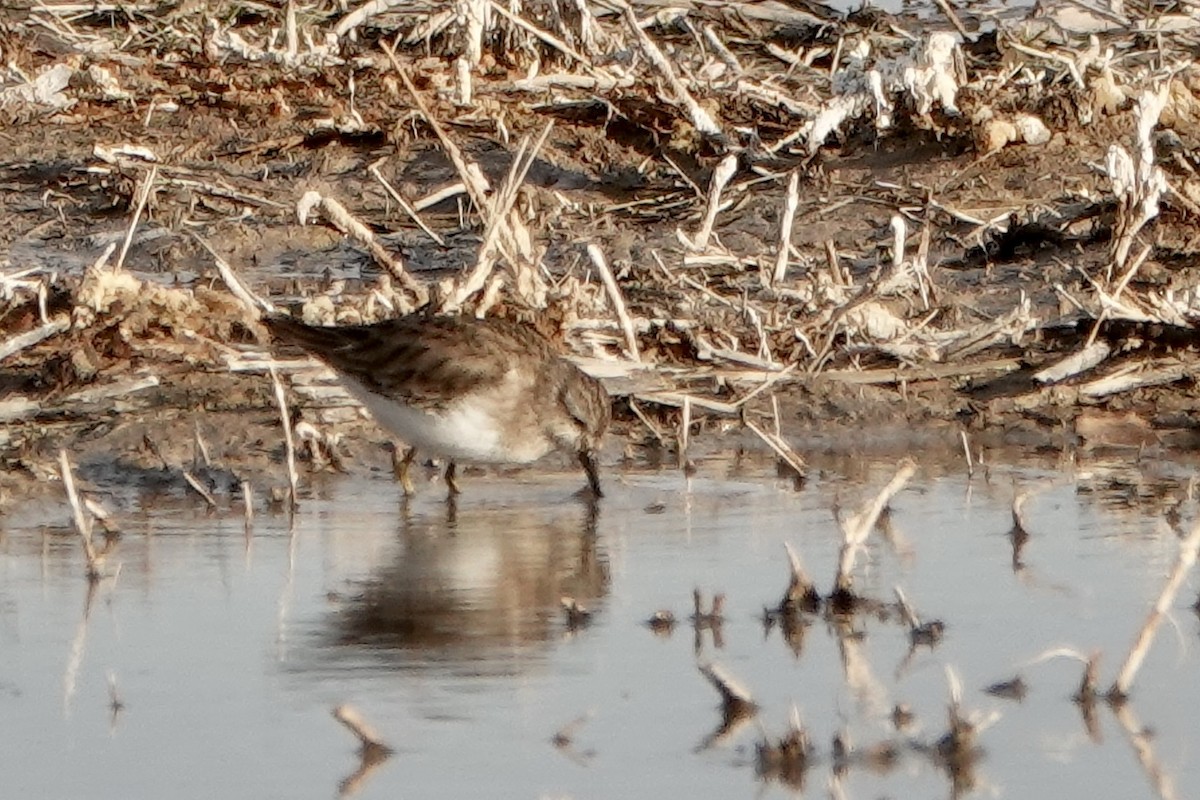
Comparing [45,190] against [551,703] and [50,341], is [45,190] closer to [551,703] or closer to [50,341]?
[50,341]

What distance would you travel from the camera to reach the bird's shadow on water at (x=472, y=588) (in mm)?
5758

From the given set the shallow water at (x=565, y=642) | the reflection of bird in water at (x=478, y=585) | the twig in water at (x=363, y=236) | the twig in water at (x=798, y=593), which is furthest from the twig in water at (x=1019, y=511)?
the twig in water at (x=363, y=236)

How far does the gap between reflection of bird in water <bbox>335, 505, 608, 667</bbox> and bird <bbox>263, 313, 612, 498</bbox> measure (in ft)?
1.12

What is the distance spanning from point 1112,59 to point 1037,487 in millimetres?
4431

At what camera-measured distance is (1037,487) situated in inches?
300

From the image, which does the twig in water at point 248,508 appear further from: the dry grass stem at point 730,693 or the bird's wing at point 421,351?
the dry grass stem at point 730,693

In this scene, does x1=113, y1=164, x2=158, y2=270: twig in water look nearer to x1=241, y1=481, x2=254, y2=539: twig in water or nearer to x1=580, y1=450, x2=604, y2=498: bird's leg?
x1=241, y1=481, x2=254, y2=539: twig in water

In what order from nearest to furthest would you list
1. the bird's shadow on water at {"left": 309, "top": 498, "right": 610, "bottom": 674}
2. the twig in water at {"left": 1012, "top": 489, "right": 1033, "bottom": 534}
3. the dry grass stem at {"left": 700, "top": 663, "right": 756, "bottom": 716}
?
the dry grass stem at {"left": 700, "top": 663, "right": 756, "bottom": 716}
the bird's shadow on water at {"left": 309, "top": 498, "right": 610, "bottom": 674}
the twig in water at {"left": 1012, "top": 489, "right": 1033, "bottom": 534}

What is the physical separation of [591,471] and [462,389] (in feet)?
1.60

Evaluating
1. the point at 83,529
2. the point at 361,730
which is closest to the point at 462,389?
the point at 83,529

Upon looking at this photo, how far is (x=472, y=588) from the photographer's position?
6395 mm

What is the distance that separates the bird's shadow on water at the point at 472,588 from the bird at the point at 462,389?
0.80 ft

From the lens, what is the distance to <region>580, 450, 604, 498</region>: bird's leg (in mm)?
7672

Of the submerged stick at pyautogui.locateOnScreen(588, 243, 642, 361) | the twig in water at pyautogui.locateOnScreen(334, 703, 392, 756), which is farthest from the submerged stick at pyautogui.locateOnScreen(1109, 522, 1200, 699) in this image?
the submerged stick at pyautogui.locateOnScreen(588, 243, 642, 361)
